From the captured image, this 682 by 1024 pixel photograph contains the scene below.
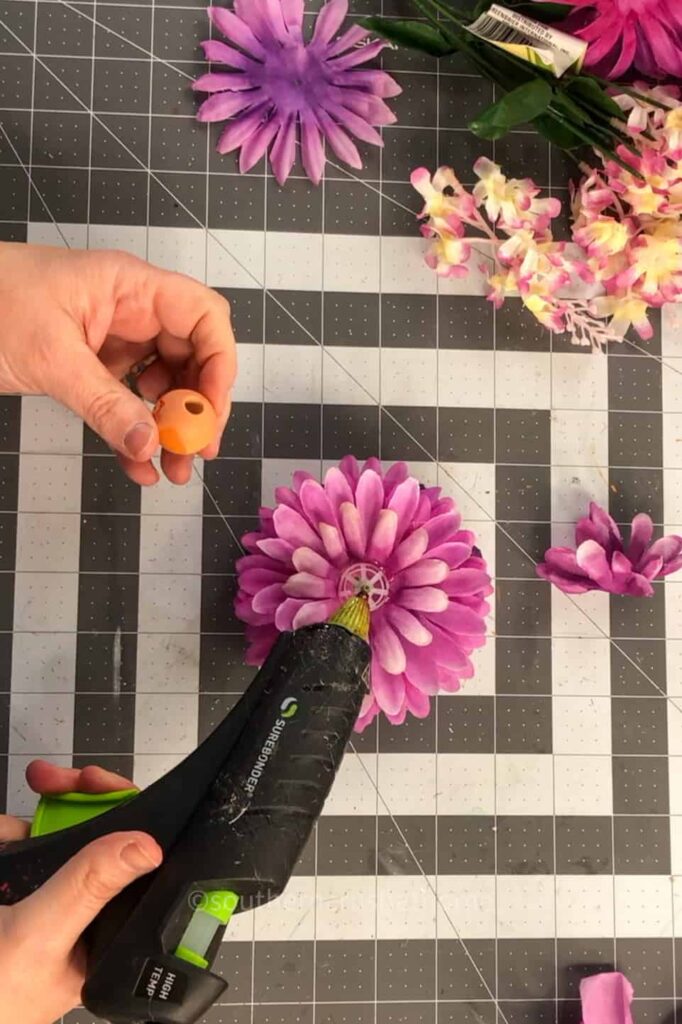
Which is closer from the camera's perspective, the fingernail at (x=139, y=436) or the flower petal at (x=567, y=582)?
the fingernail at (x=139, y=436)

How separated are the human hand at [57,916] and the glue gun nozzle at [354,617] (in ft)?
0.70

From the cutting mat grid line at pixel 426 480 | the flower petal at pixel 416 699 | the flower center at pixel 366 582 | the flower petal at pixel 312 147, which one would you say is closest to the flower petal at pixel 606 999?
the cutting mat grid line at pixel 426 480

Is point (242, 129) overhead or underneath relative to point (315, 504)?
overhead

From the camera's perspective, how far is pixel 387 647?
765mm

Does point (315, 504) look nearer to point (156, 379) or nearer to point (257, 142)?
point (156, 379)

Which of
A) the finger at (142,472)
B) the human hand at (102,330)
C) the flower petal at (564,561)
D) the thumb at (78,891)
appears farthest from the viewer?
the flower petal at (564,561)

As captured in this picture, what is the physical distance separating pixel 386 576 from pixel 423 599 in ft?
0.14

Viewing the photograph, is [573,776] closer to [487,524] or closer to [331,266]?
[487,524]

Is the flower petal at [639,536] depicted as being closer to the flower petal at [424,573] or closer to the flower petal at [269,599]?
the flower petal at [424,573]

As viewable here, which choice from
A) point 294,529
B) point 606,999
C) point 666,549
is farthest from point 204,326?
point 606,999

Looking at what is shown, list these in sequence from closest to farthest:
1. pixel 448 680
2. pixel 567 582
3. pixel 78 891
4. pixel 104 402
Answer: pixel 78 891 → pixel 104 402 → pixel 448 680 → pixel 567 582

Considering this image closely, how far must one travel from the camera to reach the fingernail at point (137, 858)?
604 mm

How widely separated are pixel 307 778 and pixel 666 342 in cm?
62

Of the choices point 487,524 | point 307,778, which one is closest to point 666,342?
point 487,524
